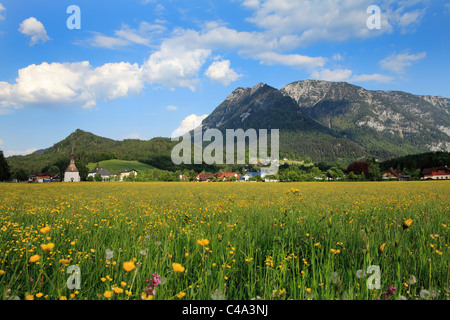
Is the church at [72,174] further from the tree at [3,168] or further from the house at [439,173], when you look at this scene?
the house at [439,173]

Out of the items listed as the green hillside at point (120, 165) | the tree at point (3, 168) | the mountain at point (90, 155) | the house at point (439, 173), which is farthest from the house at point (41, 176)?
the house at point (439, 173)

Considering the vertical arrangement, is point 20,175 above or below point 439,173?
above

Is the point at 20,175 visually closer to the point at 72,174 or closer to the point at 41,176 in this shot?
the point at 72,174

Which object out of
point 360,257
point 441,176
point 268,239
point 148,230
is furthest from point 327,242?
point 441,176

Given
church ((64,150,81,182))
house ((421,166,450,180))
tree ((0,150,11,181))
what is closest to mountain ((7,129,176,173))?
church ((64,150,81,182))

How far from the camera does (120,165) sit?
151750 millimetres

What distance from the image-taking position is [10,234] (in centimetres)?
413

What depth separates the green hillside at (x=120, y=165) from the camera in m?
145

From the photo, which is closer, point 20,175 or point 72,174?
point 72,174

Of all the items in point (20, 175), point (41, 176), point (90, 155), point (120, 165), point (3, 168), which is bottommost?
point (41, 176)

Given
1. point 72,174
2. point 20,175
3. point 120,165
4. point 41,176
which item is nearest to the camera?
point 72,174

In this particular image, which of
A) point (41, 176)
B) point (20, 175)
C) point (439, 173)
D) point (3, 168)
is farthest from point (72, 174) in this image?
point (439, 173)

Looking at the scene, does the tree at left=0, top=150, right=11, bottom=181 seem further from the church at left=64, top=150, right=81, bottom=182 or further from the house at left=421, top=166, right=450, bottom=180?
the house at left=421, top=166, right=450, bottom=180

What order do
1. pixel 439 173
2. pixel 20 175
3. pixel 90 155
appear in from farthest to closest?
pixel 90 155
pixel 439 173
pixel 20 175
